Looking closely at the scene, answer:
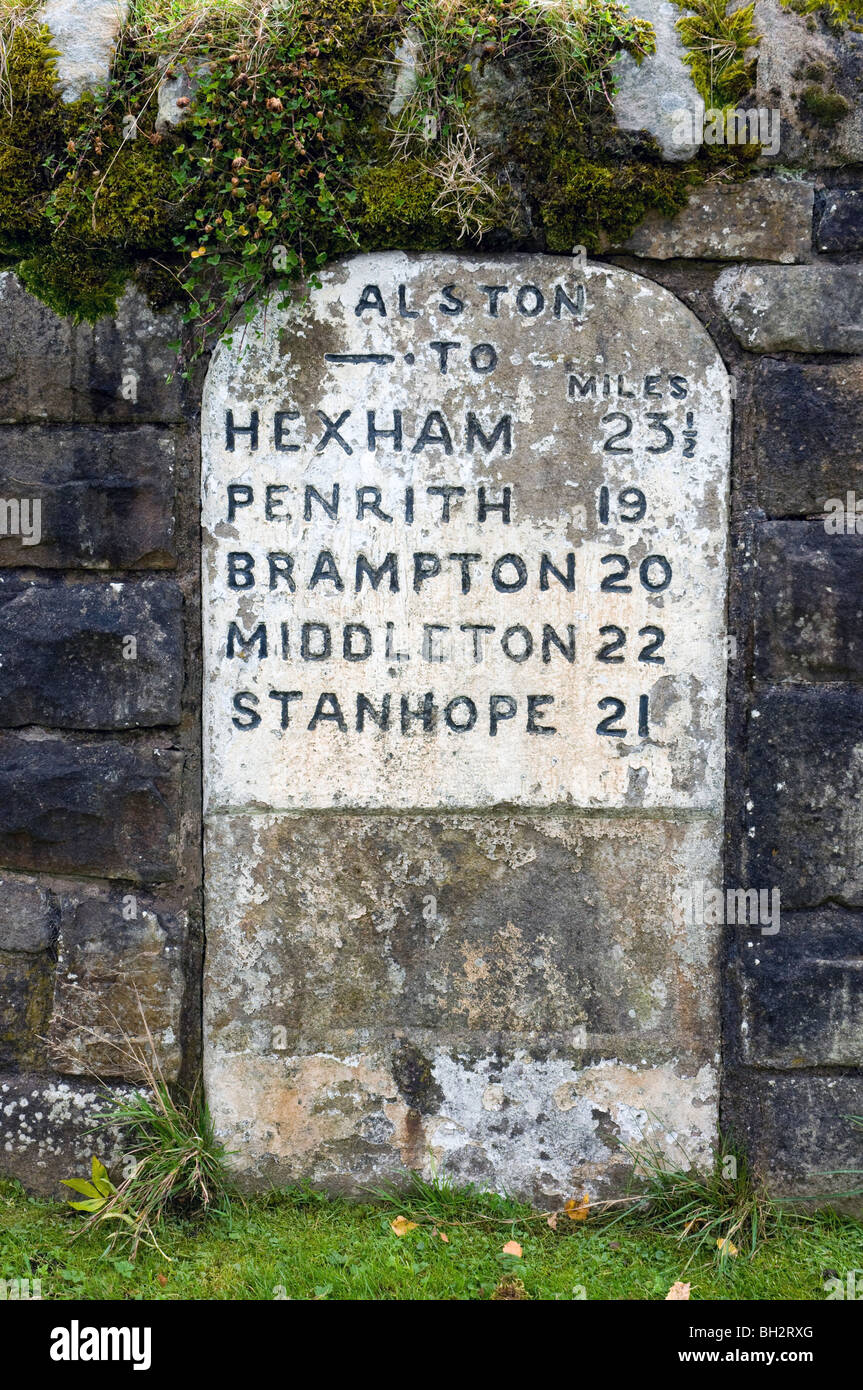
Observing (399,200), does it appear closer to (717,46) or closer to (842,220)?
(717,46)

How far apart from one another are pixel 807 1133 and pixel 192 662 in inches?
74.4

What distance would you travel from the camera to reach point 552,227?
93.5 inches

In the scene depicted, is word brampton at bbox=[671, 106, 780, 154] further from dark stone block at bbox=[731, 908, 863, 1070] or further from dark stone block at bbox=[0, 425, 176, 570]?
dark stone block at bbox=[731, 908, 863, 1070]

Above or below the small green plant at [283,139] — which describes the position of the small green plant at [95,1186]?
below

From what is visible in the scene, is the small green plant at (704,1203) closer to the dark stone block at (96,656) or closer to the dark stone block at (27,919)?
the dark stone block at (27,919)

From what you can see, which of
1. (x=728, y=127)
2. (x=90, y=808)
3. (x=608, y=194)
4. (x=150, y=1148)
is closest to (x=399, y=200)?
(x=608, y=194)

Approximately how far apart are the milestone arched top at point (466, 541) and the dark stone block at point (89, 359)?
0.14m

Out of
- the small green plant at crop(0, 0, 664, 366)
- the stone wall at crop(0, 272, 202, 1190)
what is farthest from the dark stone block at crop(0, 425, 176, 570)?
the small green plant at crop(0, 0, 664, 366)

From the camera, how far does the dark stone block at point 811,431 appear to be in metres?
2.38

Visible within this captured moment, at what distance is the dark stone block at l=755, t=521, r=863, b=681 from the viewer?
2.38 metres

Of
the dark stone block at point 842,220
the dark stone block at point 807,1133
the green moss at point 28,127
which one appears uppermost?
the green moss at point 28,127

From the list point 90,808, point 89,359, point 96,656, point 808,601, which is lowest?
point 90,808

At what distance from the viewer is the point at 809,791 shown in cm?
240

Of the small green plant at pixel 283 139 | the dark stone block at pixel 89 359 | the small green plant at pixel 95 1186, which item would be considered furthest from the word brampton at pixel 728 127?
the small green plant at pixel 95 1186
